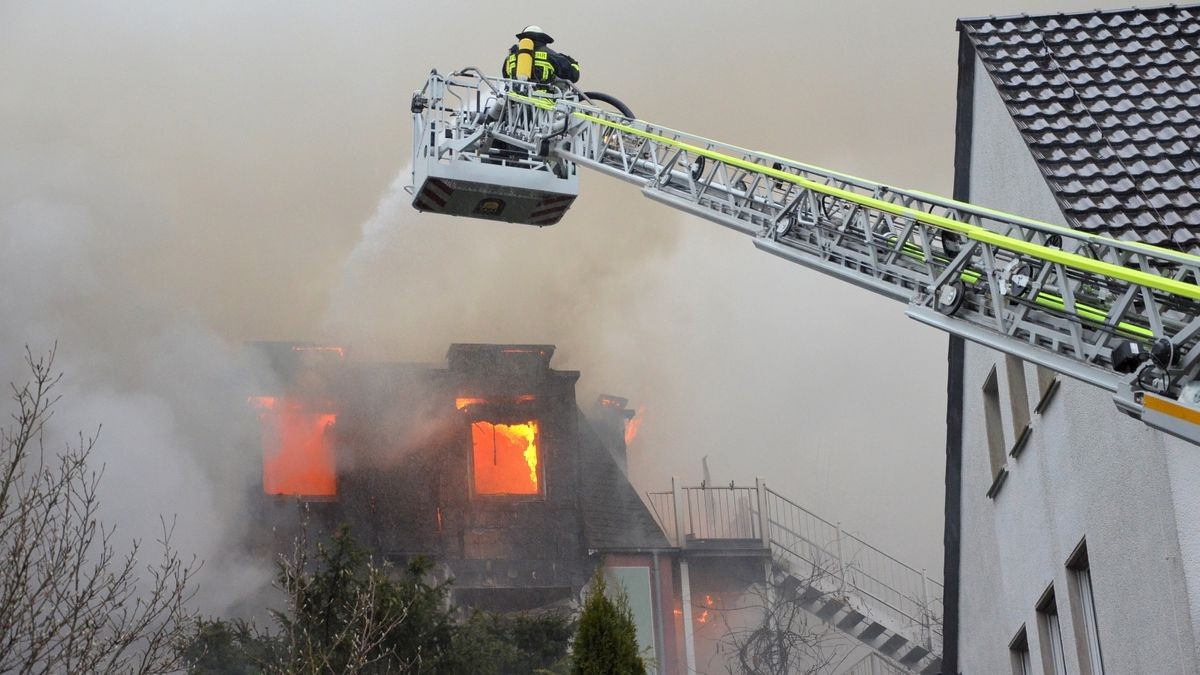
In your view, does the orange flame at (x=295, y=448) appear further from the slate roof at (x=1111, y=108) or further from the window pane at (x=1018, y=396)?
the slate roof at (x=1111, y=108)

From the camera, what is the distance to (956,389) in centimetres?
1359

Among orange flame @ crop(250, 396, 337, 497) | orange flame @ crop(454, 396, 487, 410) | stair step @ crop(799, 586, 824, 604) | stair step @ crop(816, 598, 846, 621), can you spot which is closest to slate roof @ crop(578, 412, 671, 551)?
orange flame @ crop(454, 396, 487, 410)

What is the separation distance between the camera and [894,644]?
2528cm

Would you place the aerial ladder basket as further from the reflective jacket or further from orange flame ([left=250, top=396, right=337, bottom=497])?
orange flame ([left=250, top=396, right=337, bottom=497])

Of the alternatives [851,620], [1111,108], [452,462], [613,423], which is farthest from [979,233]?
[613,423]

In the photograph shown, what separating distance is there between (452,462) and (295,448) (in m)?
2.93

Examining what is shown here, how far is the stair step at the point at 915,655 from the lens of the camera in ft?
81.6

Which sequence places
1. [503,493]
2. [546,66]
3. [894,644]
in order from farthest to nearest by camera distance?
[503,493] → [894,644] → [546,66]

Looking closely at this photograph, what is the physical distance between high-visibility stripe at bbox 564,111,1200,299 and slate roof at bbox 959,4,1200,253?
5.91 ft

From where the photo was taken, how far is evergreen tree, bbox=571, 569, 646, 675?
35.8ft

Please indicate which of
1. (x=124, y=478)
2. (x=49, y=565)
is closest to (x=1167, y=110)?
(x=49, y=565)

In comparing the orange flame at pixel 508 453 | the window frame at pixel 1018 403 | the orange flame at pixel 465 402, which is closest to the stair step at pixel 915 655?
the orange flame at pixel 508 453

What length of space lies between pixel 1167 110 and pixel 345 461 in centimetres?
2071

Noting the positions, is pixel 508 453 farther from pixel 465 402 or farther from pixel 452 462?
pixel 465 402
